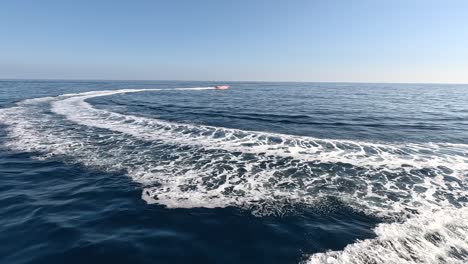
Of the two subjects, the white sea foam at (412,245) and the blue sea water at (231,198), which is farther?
the blue sea water at (231,198)

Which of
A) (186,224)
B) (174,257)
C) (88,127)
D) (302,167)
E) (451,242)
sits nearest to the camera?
(174,257)

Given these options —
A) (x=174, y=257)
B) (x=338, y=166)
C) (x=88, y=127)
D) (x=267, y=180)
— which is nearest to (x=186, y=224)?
(x=174, y=257)

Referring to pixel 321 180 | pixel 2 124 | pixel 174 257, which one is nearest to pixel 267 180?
pixel 321 180

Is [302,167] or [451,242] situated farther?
[302,167]

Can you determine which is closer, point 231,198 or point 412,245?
point 412,245

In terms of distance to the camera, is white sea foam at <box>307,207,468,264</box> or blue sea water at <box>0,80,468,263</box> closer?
white sea foam at <box>307,207,468,264</box>

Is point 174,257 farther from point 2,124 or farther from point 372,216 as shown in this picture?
point 2,124

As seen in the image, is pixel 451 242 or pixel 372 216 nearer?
pixel 451 242

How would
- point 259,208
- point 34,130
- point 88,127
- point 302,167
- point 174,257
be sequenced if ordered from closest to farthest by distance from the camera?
point 174,257 → point 259,208 → point 302,167 → point 34,130 → point 88,127

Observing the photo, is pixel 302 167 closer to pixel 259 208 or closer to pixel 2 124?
pixel 259 208
